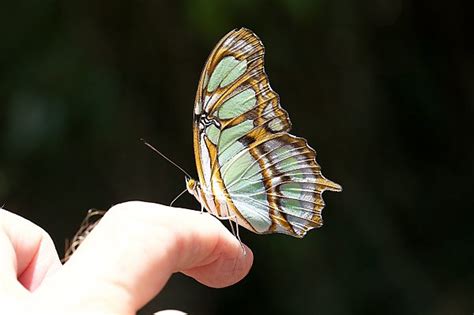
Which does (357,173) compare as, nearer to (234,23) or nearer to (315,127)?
(315,127)

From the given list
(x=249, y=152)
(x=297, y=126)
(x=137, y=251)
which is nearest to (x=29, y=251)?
(x=137, y=251)

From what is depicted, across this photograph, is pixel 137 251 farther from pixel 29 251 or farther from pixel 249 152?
pixel 249 152

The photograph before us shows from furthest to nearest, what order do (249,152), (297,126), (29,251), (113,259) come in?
(297,126) → (249,152) → (29,251) → (113,259)

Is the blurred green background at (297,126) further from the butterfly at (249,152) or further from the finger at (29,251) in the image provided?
the finger at (29,251)

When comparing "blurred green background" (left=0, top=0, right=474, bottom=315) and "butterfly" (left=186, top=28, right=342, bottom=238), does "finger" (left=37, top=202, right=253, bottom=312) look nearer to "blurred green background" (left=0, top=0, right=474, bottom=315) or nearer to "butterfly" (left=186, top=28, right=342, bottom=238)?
"butterfly" (left=186, top=28, right=342, bottom=238)

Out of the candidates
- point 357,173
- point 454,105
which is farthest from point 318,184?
point 454,105

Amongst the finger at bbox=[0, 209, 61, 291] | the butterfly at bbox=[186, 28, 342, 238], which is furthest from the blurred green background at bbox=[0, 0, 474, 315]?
the finger at bbox=[0, 209, 61, 291]

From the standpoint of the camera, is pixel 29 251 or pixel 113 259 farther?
pixel 29 251

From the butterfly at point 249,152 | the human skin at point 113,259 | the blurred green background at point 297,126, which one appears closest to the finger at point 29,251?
the human skin at point 113,259
